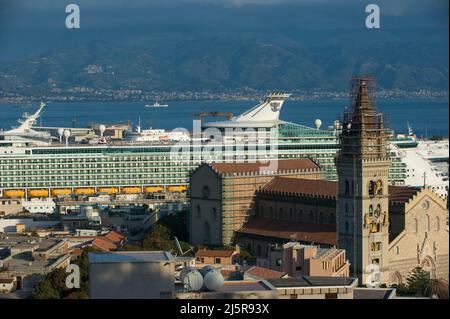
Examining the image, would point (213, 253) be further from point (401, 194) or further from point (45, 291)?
point (45, 291)

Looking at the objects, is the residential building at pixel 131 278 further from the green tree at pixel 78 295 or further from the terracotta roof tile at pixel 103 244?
the terracotta roof tile at pixel 103 244

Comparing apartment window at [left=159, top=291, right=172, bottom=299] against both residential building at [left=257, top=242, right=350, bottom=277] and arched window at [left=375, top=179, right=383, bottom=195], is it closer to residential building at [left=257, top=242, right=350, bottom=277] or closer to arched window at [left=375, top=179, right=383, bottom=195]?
residential building at [left=257, top=242, right=350, bottom=277]

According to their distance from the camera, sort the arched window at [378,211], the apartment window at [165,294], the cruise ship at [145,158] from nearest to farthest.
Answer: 1. the apartment window at [165,294]
2. the arched window at [378,211]
3. the cruise ship at [145,158]

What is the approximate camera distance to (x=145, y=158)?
6862 cm

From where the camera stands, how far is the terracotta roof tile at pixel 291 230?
4479 cm

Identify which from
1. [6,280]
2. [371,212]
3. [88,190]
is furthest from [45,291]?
[88,190]

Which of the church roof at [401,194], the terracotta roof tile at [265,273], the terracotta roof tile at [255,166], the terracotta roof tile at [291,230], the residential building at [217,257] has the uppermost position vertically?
the terracotta roof tile at [255,166]

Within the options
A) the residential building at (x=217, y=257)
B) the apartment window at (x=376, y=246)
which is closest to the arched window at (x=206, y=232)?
the residential building at (x=217, y=257)

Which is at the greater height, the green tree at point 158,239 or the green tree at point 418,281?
the green tree at point 158,239

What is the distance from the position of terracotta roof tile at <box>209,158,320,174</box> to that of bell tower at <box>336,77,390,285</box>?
671 centimetres

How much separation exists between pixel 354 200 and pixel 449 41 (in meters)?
22.9

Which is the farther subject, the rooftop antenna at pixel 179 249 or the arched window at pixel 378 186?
the rooftop antenna at pixel 179 249

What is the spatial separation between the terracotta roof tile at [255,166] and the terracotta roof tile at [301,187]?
0.81 m

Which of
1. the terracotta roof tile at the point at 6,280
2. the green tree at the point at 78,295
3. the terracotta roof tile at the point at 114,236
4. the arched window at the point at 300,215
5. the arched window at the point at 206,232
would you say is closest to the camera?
the green tree at the point at 78,295
